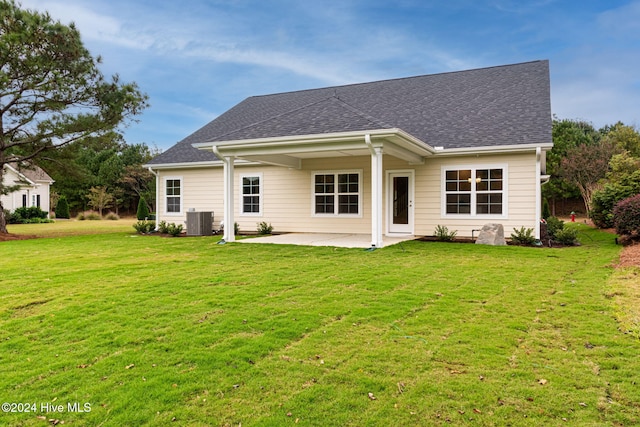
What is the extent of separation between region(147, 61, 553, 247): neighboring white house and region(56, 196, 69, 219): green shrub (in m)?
20.3

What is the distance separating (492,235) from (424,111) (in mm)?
5705

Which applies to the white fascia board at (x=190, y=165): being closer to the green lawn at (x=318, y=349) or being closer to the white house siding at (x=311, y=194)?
the white house siding at (x=311, y=194)

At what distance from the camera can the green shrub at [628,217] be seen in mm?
10438

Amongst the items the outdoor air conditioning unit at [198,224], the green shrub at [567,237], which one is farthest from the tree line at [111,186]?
the green shrub at [567,237]

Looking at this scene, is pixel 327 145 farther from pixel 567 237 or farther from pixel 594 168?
pixel 594 168

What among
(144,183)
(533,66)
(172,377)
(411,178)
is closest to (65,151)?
(411,178)

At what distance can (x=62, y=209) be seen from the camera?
107 feet

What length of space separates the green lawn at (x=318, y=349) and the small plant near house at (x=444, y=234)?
16.0 feet

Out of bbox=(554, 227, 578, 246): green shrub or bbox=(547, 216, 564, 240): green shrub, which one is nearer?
bbox=(554, 227, 578, 246): green shrub

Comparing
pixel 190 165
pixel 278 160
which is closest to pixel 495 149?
pixel 278 160

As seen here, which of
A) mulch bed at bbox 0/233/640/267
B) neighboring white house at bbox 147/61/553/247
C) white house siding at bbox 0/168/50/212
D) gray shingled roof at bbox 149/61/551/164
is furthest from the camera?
white house siding at bbox 0/168/50/212

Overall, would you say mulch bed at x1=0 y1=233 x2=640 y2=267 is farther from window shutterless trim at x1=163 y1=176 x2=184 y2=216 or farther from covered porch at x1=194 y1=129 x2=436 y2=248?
window shutterless trim at x1=163 y1=176 x2=184 y2=216

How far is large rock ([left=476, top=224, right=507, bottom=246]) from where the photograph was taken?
36.2 ft

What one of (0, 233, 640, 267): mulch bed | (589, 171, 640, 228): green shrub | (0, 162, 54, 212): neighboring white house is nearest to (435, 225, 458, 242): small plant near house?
(0, 233, 640, 267): mulch bed
